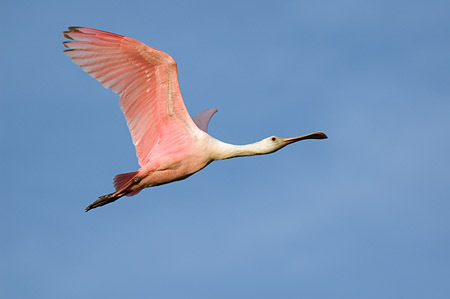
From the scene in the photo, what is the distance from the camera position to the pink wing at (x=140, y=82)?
13.9 meters

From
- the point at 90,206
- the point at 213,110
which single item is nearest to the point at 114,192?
the point at 90,206

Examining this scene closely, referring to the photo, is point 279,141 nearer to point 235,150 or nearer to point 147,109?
point 235,150

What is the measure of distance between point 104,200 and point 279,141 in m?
3.26

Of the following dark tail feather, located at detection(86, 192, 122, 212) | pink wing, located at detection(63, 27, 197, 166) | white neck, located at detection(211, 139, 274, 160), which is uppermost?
pink wing, located at detection(63, 27, 197, 166)

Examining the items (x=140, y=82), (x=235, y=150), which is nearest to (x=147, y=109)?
(x=140, y=82)

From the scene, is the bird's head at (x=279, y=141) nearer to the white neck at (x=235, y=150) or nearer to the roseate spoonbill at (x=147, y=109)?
the white neck at (x=235, y=150)

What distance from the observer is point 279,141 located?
15.3 m

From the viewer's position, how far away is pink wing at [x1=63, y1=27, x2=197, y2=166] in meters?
13.9

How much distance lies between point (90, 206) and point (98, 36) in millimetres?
2911

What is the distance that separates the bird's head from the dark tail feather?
274cm

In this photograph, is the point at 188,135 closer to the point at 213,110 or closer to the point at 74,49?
the point at 74,49

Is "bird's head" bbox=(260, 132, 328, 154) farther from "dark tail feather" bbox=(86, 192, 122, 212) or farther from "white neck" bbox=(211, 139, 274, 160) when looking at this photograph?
"dark tail feather" bbox=(86, 192, 122, 212)

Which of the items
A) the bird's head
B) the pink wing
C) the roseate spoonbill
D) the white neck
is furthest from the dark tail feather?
the bird's head

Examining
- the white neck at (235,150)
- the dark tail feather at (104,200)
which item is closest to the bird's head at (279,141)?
the white neck at (235,150)
